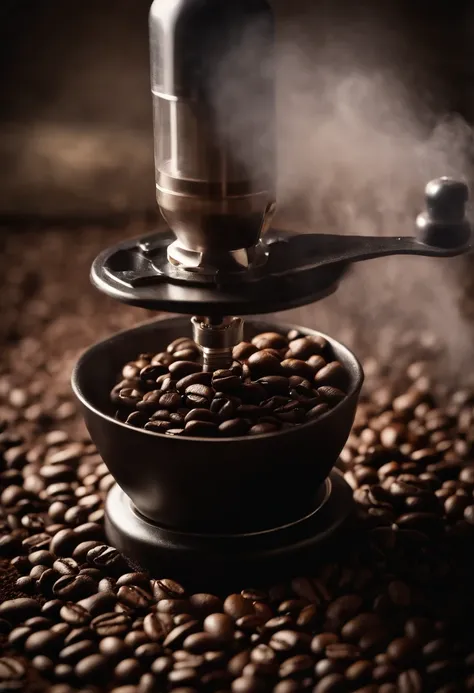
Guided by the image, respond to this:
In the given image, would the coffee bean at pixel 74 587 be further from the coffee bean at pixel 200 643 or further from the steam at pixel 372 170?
the steam at pixel 372 170

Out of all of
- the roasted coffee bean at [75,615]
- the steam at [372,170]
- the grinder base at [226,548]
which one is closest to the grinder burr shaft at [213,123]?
the grinder base at [226,548]

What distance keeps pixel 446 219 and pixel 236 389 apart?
1.26ft

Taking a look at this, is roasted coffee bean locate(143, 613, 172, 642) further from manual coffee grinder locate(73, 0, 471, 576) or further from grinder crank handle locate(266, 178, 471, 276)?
grinder crank handle locate(266, 178, 471, 276)

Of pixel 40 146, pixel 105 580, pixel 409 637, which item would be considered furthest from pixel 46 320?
pixel 409 637

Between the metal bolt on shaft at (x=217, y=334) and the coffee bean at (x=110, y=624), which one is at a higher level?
the metal bolt on shaft at (x=217, y=334)

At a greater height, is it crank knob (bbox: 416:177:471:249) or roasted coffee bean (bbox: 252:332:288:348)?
crank knob (bbox: 416:177:471:249)

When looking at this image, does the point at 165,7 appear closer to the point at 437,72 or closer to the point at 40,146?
the point at 437,72

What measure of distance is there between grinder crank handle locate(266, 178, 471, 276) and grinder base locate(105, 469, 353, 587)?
40 cm

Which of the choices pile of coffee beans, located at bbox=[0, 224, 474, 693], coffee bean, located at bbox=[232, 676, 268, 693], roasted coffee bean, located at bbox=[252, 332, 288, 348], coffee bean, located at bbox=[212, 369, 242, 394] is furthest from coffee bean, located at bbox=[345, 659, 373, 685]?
roasted coffee bean, located at bbox=[252, 332, 288, 348]

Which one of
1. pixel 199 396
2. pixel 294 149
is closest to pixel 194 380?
pixel 199 396

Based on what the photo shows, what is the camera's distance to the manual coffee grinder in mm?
1104

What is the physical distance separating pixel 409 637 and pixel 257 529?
26 cm

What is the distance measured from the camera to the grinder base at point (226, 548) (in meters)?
1.29

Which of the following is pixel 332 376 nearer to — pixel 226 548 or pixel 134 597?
pixel 226 548
